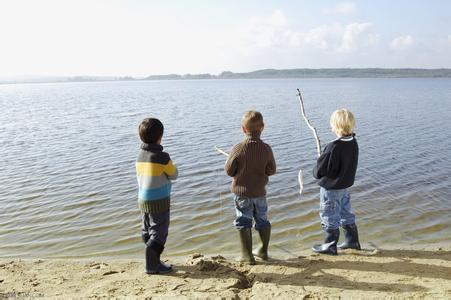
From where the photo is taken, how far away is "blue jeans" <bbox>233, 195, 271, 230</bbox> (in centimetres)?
528

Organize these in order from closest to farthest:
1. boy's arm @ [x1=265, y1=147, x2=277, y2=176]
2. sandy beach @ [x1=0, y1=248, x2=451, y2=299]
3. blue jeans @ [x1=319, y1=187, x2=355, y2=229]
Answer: sandy beach @ [x1=0, y1=248, x2=451, y2=299], boy's arm @ [x1=265, y1=147, x2=277, y2=176], blue jeans @ [x1=319, y1=187, x2=355, y2=229]

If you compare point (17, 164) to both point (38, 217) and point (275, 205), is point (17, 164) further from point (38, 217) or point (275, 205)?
point (275, 205)

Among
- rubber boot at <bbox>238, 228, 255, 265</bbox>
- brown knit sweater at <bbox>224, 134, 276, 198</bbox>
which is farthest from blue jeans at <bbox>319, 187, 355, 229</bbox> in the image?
rubber boot at <bbox>238, 228, 255, 265</bbox>

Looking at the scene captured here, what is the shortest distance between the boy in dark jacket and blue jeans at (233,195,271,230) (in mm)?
821

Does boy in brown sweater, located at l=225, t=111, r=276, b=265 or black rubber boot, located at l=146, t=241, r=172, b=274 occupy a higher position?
boy in brown sweater, located at l=225, t=111, r=276, b=265

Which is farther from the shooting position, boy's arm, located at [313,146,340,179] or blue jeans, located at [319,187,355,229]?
blue jeans, located at [319,187,355,229]

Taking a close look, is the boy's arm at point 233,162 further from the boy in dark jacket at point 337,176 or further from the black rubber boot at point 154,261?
the black rubber boot at point 154,261

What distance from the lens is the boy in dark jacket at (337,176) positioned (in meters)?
5.29

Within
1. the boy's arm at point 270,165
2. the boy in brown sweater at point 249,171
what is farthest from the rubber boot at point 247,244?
the boy's arm at point 270,165

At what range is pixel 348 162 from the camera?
5344 mm

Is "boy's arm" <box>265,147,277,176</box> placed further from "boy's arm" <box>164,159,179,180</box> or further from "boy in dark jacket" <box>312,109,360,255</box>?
"boy's arm" <box>164,159,179,180</box>

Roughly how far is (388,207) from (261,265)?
4.23 meters

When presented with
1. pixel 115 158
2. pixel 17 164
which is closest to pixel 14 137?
pixel 17 164

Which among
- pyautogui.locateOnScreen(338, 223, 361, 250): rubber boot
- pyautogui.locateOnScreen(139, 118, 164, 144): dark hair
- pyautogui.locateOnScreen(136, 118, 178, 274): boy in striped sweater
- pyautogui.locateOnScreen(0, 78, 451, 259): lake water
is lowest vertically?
pyautogui.locateOnScreen(0, 78, 451, 259): lake water
